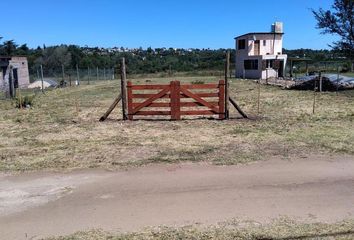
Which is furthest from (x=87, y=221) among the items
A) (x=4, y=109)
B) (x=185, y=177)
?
(x=4, y=109)

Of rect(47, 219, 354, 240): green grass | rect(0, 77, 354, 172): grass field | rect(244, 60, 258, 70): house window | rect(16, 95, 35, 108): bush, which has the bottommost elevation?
rect(47, 219, 354, 240): green grass

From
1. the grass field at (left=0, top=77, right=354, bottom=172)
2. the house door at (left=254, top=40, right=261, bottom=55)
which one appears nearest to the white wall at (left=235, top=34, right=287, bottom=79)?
the house door at (left=254, top=40, right=261, bottom=55)

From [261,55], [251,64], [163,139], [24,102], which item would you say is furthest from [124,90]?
[251,64]

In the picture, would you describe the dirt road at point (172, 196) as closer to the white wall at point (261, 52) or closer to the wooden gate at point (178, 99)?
the wooden gate at point (178, 99)

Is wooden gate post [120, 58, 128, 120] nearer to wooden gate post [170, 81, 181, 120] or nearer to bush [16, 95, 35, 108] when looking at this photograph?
wooden gate post [170, 81, 181, 120]

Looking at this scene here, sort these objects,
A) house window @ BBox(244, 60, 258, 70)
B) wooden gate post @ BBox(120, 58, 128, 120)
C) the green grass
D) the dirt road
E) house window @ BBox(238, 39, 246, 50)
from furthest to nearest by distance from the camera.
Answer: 1. house window @ BBox(238, 39, 246, 50)
2. house window @ BBox(244, 60, 258, 70)
3. wooden gate post @ BBox(120, 58, 128, 120)
4. the dirt road
5. the green grass

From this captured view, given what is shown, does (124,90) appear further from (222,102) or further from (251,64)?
(251,64)

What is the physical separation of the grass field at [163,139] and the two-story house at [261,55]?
34382 millimetres

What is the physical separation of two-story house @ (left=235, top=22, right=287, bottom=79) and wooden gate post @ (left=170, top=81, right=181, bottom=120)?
1436 inches

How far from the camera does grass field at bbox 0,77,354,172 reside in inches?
353

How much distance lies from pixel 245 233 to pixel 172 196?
168 centimetres

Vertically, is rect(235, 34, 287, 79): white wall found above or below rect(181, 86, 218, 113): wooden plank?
above

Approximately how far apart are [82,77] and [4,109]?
109ft

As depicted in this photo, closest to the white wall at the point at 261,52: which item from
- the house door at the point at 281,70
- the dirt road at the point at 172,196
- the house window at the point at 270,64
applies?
the house window at the point at 270,64
